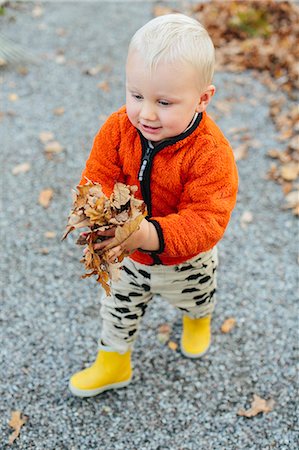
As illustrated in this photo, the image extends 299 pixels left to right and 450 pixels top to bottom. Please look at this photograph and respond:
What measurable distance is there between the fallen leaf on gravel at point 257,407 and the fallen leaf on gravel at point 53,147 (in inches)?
95.0

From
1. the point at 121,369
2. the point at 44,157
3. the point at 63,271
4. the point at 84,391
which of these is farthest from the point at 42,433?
the point at 44,157

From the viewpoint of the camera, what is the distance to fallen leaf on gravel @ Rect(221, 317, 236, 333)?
9.23ft

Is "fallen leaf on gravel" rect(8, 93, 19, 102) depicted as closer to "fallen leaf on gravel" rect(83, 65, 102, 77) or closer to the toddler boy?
"fallen leaf on gravel" rect(83, 65, 102, 77)

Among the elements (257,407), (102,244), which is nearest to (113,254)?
(102,244)

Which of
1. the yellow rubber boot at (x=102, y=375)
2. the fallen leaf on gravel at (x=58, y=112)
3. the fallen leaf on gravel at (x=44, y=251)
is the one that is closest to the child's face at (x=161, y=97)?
the yellow rubber boot at (x=102, y=375)

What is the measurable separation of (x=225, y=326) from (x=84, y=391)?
82 cm

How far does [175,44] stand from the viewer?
1.53m

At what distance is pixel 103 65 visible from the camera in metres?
5.33

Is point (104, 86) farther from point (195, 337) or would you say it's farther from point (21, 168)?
point (195, 337)

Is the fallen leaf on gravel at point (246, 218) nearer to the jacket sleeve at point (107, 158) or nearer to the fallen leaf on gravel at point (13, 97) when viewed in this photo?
the jacket sleeve at point (107, 158)

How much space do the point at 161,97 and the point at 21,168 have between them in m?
2.51

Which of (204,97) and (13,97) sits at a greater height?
(204,97)

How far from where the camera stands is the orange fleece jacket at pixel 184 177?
5.54 feet

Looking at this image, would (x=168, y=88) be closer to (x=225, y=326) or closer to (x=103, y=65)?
(x=225, y=326)
